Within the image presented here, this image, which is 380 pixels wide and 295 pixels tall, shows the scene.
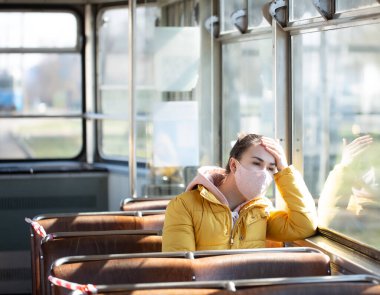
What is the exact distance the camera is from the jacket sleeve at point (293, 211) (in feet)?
13.8

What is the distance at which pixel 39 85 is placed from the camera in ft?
27.7

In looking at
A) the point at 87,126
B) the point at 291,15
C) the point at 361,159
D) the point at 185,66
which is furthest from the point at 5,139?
the point at 361,159

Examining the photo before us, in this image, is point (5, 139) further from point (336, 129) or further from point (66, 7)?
point (336, 129)

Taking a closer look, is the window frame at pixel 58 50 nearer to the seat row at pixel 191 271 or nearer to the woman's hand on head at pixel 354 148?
the woman's hand on head at pixel 354 148

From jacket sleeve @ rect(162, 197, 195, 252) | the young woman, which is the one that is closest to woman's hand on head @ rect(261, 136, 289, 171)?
the young woman

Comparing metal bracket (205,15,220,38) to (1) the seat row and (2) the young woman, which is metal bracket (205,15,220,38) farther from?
(1) the seat row

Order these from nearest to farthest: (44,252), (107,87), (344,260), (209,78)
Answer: (344,260)
(44,252)
(209,78)
(107,87)

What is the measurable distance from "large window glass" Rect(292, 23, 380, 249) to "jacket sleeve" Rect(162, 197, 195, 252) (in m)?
0.73

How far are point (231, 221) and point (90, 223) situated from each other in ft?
3.88

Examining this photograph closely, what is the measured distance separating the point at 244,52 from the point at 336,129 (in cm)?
164

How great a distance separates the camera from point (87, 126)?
8.47 metres

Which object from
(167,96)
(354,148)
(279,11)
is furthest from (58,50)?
(354,148)

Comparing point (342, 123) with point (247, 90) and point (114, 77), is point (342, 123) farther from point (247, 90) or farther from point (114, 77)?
point (114, 77)

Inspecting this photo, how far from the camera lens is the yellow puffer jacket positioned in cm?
404
